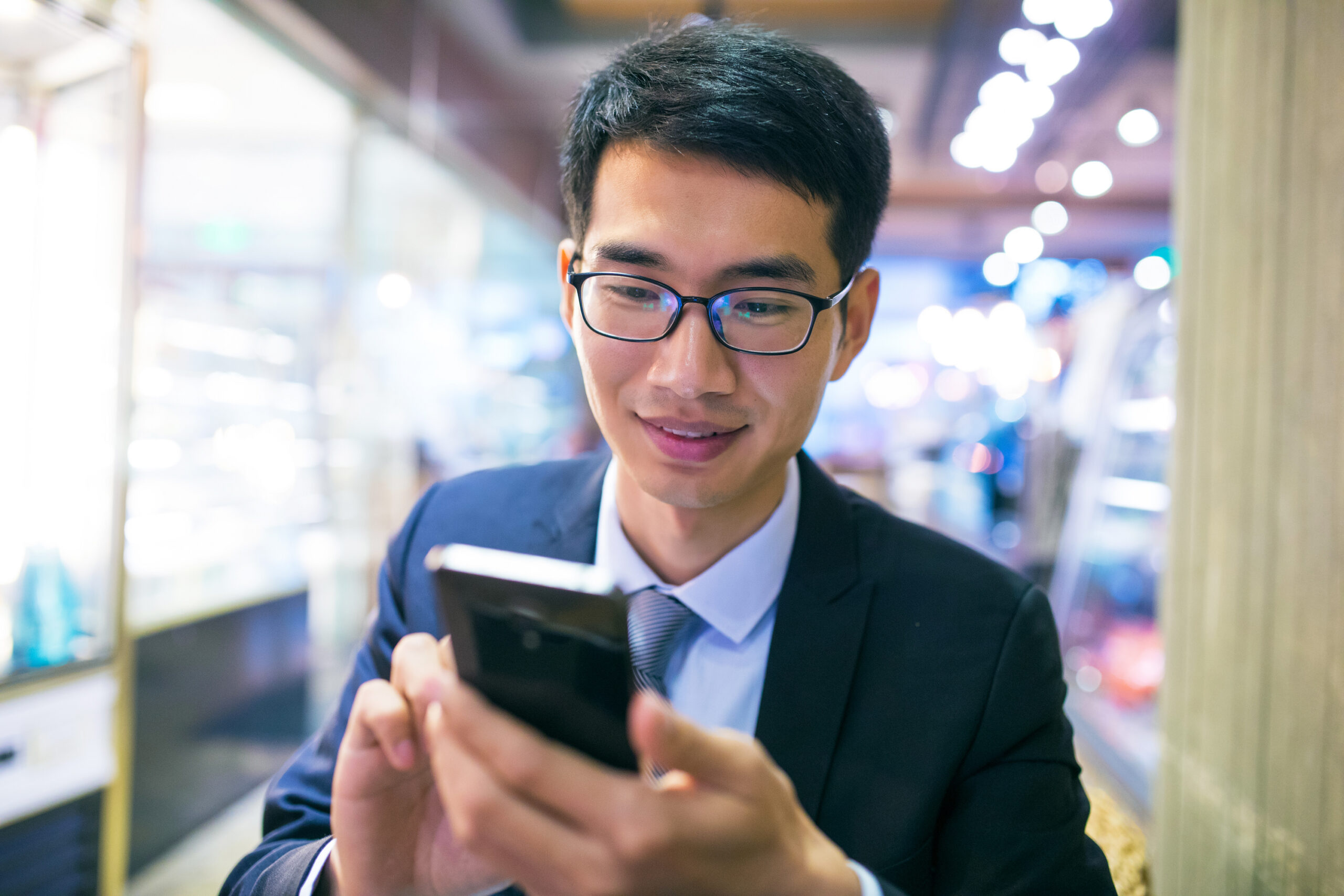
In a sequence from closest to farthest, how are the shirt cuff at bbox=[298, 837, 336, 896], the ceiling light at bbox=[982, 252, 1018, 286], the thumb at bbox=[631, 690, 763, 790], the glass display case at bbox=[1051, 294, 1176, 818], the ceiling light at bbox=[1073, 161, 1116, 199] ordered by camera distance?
the thumb at bbox=[631, 690, 763, 790] < the shirt cuff at bbox=[298, 837, 336, 896] < the glass display case at bbox=[1051, 294, 1176, 818] < the ceiling light at bbox=[1073, 161, 1116, 199] < the ceiling light at bbox=[982, 252, 1018, 286]

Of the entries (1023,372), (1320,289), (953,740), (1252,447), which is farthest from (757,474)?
(1023,372)

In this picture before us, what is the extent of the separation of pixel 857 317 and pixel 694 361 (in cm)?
37

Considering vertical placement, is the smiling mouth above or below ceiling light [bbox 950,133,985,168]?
below

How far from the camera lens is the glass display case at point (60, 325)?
2146 mm

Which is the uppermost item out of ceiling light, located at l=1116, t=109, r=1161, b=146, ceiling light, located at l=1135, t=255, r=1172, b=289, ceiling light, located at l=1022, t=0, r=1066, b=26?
ceiling light, located at l=1022, t=0, r=1066, b=26

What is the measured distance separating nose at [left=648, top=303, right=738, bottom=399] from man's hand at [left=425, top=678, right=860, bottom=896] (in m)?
0.49

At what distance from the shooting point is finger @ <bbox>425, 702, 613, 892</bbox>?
53 cm

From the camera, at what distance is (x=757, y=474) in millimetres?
1059

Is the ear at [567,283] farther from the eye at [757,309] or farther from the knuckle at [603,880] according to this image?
the knuckle at [603,880]

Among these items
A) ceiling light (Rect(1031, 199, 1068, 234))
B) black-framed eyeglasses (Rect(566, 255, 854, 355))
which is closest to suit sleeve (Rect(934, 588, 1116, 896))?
black-framed eyeglasses (Rect(566, 255, 854, 355))

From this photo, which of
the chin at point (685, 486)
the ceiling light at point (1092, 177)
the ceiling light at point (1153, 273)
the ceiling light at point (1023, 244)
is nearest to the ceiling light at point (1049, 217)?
the ceiling light at point (1023, 244)

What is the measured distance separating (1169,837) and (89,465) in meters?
3.12

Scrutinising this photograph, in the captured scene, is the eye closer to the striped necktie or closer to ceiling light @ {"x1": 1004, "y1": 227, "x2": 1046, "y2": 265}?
the striped necktie

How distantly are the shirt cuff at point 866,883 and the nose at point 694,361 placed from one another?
525 millimetres
